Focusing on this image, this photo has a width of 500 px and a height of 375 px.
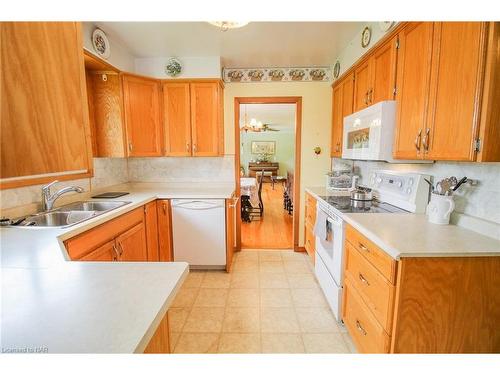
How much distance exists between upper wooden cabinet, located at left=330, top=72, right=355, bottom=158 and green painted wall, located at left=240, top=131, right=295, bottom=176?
7.44 metres

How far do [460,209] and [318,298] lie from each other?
1337mm

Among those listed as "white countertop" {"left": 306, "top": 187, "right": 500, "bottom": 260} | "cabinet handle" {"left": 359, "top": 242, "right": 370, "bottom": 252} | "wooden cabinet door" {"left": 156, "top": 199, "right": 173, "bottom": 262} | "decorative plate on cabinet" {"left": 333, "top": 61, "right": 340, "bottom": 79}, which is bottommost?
"wooden cabinet door" {"left": 156, "top": 199, "right": 173, "bottom": 262}

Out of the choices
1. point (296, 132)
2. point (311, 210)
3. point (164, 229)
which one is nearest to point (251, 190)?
point (296, 132)

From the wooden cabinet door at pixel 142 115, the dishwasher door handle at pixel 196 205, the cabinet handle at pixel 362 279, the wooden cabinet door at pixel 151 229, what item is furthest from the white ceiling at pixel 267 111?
the cabinet handle at pixel 362 279

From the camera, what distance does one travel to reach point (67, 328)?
491 mm

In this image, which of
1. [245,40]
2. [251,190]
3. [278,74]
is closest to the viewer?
[245,40]

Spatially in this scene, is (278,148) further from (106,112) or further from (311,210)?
(106,112)

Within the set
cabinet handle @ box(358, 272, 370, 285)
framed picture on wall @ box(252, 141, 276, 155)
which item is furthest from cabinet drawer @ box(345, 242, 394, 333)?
framed picture on wall @ box(252, 141, 276, 155)

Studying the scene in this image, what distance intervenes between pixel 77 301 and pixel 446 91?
1.76 meters

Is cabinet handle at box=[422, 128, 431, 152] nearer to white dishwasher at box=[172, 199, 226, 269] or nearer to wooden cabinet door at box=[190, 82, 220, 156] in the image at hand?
white dishwasher at box=[172, 199, 226, 269]

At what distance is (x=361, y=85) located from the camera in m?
2.14

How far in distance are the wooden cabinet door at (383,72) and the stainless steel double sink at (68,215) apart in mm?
2266

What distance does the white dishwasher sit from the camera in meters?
2.51

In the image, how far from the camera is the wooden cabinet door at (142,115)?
2465mm
